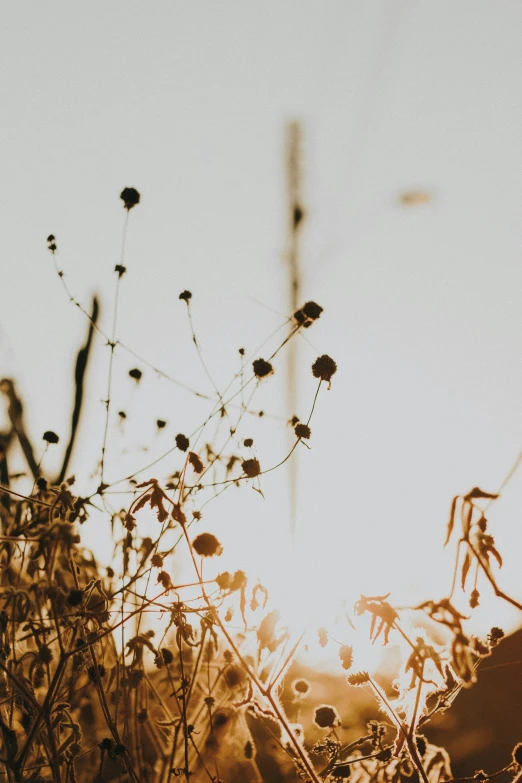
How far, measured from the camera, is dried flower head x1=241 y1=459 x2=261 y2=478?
6.87 feet

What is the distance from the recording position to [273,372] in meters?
2.53

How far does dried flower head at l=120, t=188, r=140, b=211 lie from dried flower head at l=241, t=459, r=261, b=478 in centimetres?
111

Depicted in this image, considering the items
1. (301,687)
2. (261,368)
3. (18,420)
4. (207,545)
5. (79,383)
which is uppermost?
(18,420)

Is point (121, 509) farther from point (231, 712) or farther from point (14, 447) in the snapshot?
point (231, 712)

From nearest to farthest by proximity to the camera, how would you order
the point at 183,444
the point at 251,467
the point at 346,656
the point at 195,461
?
the point at 346,656 < the point at 195,461 < the point at 251,467 < the point at 183,444

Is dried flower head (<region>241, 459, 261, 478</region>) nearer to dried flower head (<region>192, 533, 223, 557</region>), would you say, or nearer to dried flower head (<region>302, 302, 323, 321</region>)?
dried flower head (<region>192, 533, 223, 557</region>)

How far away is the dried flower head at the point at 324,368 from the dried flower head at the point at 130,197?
95 cm

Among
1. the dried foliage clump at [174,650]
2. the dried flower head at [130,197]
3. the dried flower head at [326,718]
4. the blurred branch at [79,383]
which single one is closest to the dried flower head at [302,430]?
the dried foliage clump at [174,650]

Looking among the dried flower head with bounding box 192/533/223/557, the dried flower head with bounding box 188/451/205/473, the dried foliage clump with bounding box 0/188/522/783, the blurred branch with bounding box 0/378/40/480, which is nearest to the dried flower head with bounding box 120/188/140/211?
the dried foliage clump with bounding box 0/188/522/783

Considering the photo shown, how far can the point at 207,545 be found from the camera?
182 centimetres

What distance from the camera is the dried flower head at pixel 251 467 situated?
6.87 feet

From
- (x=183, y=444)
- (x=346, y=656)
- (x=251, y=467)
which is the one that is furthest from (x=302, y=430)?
(x=346, y=656)

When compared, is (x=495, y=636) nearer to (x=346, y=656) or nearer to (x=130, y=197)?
(x=346, y=656)

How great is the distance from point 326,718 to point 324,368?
122 centimetres
